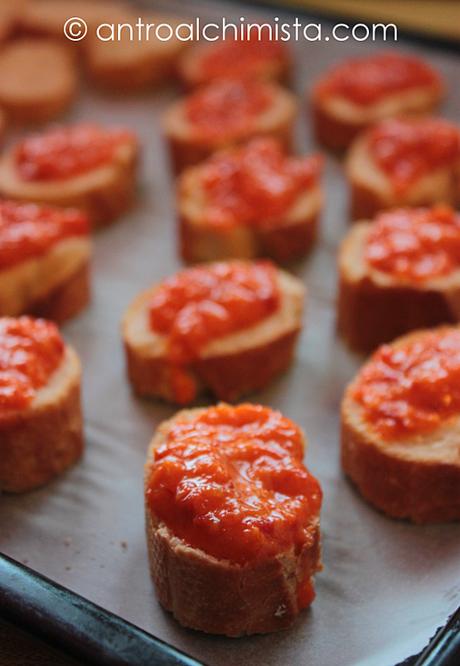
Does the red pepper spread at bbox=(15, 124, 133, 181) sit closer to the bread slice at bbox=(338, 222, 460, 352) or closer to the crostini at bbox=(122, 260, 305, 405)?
the crostini at bbox=(122, 260, 305, 405)

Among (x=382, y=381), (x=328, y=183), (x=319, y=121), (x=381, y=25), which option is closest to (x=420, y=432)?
(x=382, y=381)

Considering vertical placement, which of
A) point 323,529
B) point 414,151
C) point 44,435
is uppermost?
point 414,151

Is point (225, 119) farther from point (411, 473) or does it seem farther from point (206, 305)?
point (411, 473)

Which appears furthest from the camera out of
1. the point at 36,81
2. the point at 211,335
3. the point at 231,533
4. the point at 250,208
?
the point at 36,81

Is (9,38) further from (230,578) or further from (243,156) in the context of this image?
(230,578)

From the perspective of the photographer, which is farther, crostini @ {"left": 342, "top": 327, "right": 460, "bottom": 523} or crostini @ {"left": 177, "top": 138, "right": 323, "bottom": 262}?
crostini @ {"left": 177, "top": 138, "right": 323, "bottom": 262}

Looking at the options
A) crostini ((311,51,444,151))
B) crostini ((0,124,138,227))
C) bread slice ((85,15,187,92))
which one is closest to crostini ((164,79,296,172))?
crostini ((311,51,444,151))

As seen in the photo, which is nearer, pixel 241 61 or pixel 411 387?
pixel 411 387

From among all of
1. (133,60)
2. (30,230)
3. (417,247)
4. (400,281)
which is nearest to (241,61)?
(133,60)
